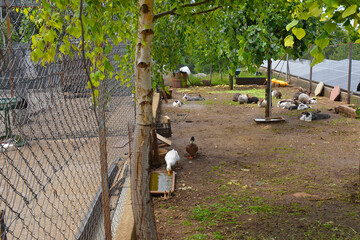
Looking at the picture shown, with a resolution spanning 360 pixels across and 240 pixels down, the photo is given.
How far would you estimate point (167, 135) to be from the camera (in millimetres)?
8953

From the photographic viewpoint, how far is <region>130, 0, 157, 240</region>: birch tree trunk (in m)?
2.90

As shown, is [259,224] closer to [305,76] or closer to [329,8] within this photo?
[329,8]

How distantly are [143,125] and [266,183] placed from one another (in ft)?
11.0

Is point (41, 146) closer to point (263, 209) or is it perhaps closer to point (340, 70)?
point (263, 209)

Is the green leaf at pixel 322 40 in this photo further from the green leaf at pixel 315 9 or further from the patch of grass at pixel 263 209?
the patch of grass at pixel 263 209

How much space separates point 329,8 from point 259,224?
326 centimetres

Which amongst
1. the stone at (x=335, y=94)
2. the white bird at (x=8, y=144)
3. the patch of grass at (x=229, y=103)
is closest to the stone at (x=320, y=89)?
the stone at (x=335, y=94)

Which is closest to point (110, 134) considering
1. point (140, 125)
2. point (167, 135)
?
point (167, 135)

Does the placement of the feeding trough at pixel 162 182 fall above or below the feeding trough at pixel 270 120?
below

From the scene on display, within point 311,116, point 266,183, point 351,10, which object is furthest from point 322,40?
point 311,116

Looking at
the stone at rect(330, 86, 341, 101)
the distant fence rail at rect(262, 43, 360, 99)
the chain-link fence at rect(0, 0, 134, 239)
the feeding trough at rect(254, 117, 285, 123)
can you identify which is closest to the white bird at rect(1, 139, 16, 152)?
the chain-link fence at rect(0, 0, 134, 239)

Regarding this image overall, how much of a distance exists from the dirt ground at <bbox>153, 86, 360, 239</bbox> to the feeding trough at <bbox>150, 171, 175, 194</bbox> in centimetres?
13

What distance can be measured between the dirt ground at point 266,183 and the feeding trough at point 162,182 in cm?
13

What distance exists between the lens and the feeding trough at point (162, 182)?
5469 mm
